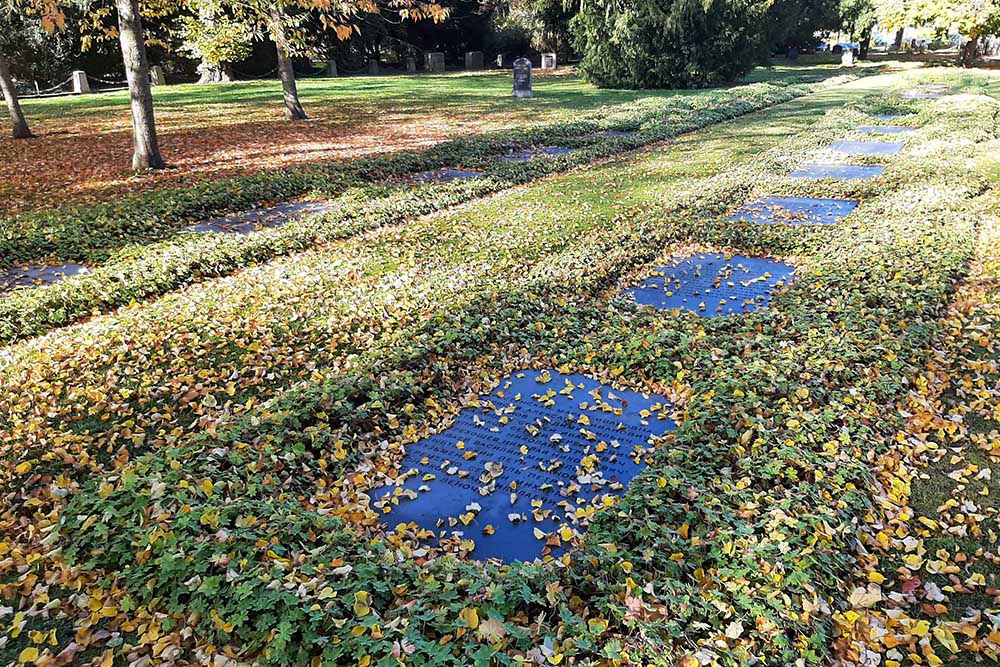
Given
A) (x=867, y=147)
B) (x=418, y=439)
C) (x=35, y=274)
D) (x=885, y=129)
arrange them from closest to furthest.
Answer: (x=418, y=439) < (x=35, y=274) < (x=867, y=147) < (x=885, y=129)

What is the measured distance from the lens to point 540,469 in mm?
4320

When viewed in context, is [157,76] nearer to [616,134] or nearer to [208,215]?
[616,134]

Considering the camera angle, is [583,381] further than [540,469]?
Yes

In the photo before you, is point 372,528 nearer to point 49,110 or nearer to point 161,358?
point 161,358

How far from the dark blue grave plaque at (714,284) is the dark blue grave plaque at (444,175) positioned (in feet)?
18.2

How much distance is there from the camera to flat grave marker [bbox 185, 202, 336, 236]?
931 cm

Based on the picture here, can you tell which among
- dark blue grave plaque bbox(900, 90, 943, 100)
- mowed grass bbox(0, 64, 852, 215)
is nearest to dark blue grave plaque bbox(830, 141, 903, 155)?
mowed grass bbox(0, 64, 852, 215)

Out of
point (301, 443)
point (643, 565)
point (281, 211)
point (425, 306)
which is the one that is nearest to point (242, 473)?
point (301, 443)

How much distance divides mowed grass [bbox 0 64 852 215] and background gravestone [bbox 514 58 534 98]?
525 millimetres

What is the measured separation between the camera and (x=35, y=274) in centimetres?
763

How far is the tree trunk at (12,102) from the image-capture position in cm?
1367

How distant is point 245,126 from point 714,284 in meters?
14.9

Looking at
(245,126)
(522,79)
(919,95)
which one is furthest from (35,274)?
(919,95)

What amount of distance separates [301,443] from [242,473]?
0.43 meters
